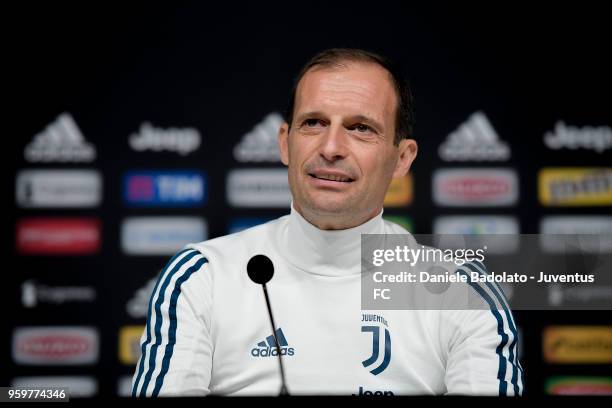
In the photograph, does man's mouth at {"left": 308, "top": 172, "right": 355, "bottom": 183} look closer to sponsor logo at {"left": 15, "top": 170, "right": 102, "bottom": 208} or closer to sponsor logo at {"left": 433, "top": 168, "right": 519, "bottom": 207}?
sponsor logo at {"left": 433, "top": 168, "right": 519, "bottom": 207}

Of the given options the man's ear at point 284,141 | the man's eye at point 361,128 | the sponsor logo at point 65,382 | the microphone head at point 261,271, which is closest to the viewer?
the microphone head at point 261,271

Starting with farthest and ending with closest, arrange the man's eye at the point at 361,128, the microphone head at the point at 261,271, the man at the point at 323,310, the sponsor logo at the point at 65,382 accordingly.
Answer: the sponsor logo at the point at 65,382, the man's eye at the point at 361,128, the man at the point at 323,310, the microphone head at the point at 261,271

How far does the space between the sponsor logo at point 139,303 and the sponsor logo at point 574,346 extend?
1.61 metres

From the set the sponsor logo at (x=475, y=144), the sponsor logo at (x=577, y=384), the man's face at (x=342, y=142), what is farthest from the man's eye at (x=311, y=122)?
the sponsor logo at (x=577, y=384)

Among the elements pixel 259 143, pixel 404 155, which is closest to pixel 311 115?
pixel 404 155

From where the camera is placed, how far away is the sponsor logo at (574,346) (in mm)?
2570

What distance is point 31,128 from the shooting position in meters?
2.57

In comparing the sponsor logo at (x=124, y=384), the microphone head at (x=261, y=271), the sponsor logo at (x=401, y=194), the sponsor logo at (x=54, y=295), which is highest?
the sponsor logo at (x=401, y=194)

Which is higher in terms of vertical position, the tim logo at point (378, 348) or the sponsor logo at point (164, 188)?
the sponsor logo at point (164, 188)

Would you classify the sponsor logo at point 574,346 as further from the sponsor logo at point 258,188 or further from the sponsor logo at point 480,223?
the sponsor logo at point 258,188

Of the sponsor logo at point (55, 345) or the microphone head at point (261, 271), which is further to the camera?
the sponsor logo at point (55, 345)

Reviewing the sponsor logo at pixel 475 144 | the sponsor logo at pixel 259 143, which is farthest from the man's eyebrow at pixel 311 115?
the sponsor logo at pixel 475 144

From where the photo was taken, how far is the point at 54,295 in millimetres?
2535

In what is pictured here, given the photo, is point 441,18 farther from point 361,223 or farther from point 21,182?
point 21,182
